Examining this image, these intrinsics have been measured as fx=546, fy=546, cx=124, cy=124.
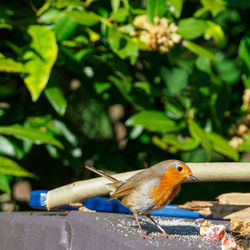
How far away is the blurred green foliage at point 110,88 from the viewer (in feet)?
8.61

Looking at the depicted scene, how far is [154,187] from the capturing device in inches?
80.0

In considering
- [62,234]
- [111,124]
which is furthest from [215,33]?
[62,234]

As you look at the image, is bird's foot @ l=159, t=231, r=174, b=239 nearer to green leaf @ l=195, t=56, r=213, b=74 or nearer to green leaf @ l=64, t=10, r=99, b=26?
green leaf @ l=64, t=10, r=99, b=26

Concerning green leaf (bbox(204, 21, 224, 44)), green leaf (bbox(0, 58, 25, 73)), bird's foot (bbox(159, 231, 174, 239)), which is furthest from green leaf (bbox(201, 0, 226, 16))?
bird's foot (bbox(159, 231, 174, 239))

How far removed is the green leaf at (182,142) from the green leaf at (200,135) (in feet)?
0.13

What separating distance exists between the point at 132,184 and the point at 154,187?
0.09 metres

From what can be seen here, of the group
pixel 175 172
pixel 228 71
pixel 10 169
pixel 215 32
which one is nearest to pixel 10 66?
pixel 10 169

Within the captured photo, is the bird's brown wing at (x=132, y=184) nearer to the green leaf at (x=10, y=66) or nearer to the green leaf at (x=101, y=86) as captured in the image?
the green leaf at (x=10, y=66)

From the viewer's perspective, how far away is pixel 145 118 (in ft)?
9.51

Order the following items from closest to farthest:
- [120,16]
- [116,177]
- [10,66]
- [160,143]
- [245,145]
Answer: [116,177] → [10,66] → [120,16] → [245,145] → [160,143]

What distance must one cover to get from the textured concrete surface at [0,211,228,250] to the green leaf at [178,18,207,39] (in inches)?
42.6

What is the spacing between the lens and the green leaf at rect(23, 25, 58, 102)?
7.76 feet

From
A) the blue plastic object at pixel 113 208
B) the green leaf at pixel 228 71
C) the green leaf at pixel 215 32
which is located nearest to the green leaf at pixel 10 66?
the blue plastic object at pixel 113 208

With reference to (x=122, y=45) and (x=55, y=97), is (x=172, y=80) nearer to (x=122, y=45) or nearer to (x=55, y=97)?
(x=122, y=45)
